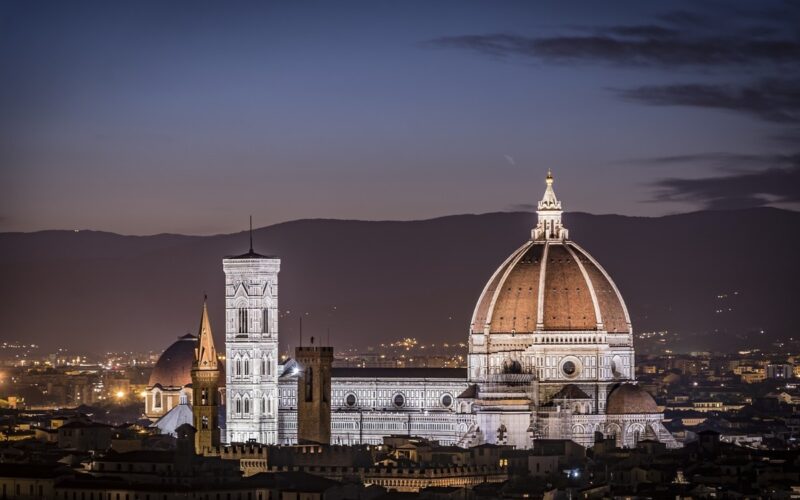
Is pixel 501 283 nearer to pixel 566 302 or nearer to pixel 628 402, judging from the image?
pixel 566 302

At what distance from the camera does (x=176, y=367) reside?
562 ft

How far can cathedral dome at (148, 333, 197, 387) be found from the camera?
170500 mm

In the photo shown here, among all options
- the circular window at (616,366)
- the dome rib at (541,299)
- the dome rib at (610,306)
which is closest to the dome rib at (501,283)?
the dome rib at (541,299)

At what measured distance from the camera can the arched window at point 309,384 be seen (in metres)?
141

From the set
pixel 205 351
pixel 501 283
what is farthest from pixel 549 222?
pixel 205 351

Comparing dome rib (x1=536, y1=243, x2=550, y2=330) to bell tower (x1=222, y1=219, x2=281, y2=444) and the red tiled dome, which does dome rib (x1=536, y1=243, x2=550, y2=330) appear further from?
bell tower (x1=222, y1=219, x2=281, y2=444)

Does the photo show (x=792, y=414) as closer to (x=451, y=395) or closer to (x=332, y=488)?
(x=451, y=395)

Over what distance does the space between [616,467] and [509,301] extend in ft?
79.0

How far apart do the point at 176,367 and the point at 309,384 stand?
1225 inches

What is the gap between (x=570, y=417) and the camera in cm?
14112

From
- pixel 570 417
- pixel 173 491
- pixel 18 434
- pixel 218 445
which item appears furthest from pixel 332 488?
pixel 18 434

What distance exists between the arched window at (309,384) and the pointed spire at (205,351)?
5536 mm

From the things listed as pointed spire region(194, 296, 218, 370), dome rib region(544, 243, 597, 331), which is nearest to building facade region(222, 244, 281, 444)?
pointed spire region(194, 296, 218, 370)

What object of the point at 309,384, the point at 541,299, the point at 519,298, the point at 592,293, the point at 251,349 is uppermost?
the point at 592,293
